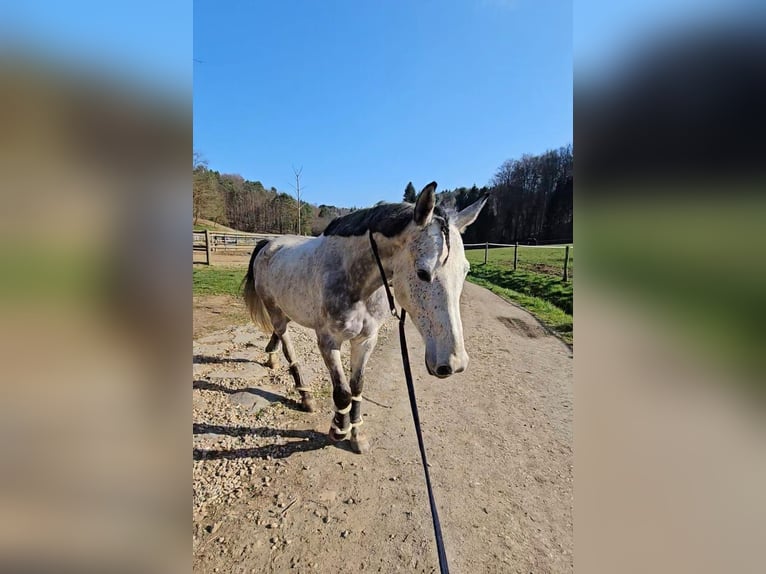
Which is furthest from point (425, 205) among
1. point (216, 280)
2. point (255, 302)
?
point (216, 280)

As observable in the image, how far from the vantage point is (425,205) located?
181cm

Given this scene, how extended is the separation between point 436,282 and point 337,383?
1456mm

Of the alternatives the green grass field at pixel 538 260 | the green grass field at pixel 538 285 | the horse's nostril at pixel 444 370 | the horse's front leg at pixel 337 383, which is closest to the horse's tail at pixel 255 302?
the horse's front leg at pixel 337 383

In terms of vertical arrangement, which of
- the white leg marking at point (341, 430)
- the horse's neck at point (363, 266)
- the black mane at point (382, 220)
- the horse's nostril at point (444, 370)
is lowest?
the white leg marking at point (341, 430)

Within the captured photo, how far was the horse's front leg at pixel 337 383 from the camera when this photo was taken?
2723 millimetres

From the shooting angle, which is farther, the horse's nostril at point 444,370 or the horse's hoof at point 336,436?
the horse's hoof at point 336,436

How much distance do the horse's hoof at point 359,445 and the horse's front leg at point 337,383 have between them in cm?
12

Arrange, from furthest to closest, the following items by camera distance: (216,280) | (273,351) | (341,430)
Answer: (216,280), (273,351), (341,430)

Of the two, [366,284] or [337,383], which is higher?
[366,284]

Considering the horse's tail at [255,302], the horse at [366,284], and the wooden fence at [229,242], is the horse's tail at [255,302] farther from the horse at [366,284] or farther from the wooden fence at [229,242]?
the wooden fence at [229,242]

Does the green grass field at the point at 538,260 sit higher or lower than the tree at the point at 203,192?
lower

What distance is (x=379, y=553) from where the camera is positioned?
2018 mm

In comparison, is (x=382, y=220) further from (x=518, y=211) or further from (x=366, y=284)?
(x=518, y=211)

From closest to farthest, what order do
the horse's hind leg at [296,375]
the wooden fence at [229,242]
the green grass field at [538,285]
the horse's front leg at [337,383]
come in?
the horse's front leg at [337,383]
the horse's hind leg at [296,375]
the green grass field at [538,285]
the wooden fence at [229,242]
